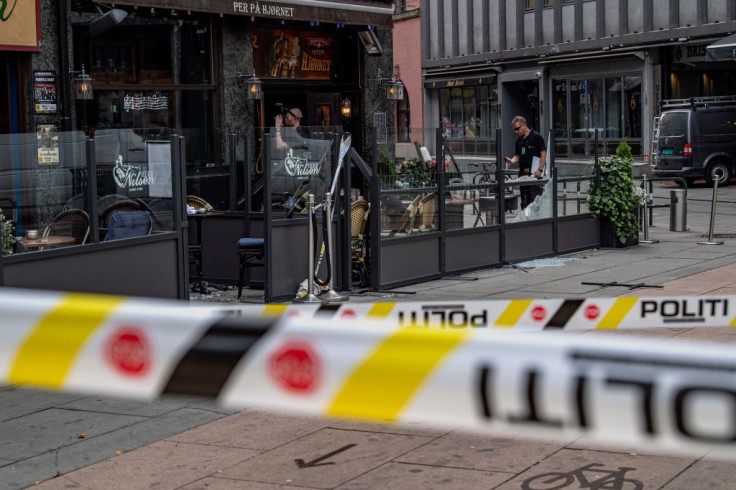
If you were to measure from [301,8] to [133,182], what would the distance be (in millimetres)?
8439

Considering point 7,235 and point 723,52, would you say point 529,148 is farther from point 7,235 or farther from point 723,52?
point 723,52

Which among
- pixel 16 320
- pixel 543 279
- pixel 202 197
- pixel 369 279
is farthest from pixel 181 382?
pixel 202 197

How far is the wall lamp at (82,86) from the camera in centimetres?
1531

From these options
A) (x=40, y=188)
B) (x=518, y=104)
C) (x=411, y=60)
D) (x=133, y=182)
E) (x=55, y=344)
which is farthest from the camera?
(x=411, y=60)

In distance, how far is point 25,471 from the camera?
605 cm

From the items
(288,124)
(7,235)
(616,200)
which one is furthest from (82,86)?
(616,200)

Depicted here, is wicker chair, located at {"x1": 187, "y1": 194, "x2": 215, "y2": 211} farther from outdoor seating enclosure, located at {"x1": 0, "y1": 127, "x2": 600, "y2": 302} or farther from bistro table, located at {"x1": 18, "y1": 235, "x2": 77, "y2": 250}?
bistro table, located at {"x1": 18, "y1": 235, "x2": 77, "y2": 250}

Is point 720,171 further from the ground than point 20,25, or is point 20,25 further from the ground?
point 20,25

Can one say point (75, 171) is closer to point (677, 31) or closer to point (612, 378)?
point (612, 378)

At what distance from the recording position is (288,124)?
1788 cm

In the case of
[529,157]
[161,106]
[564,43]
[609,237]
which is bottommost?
[609,237]

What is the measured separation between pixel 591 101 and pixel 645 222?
78.4 feet

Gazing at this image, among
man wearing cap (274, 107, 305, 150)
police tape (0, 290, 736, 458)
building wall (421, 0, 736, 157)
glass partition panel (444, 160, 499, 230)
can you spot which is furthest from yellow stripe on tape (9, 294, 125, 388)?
building wall (421, 0, 736, 157)

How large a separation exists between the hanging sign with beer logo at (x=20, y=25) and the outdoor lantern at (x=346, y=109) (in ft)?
22.5
